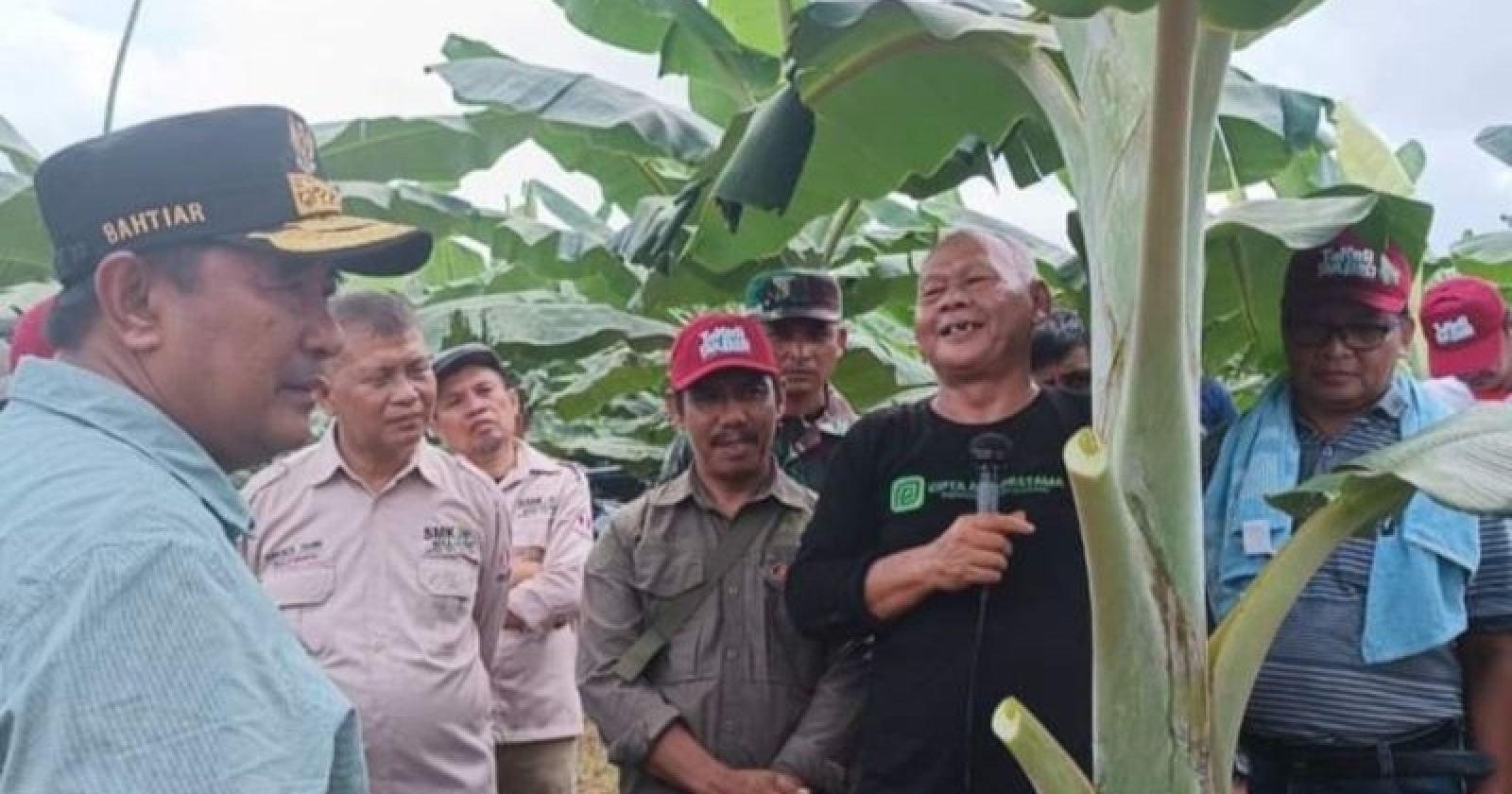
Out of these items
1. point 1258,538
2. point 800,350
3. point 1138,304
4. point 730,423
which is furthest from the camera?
point 800,350

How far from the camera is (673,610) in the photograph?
3.02m

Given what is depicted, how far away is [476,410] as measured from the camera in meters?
4.29

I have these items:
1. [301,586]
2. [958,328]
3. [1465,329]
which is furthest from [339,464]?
[1465,329]

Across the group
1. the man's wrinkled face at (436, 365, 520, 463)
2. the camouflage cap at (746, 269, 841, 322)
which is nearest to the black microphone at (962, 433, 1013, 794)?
the camouflage cap at (746, 269, 841, 322)

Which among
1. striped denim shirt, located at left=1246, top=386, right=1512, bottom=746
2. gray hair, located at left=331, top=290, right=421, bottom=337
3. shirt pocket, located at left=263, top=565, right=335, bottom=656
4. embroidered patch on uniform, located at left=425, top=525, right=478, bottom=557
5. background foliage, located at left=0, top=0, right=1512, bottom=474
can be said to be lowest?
striped denim shirt, located at left=1246, top=386, right=1512, bottom=746

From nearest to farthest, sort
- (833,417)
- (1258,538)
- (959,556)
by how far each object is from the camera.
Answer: (959,556) → (1258,538) → (833,417)

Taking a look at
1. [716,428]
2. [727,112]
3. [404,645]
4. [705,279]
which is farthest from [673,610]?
[727,112]

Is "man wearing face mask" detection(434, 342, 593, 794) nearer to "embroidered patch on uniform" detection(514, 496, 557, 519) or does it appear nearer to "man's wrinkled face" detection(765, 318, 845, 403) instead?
"embroidered patch on uniform" detection(514, 496, 557, 519)

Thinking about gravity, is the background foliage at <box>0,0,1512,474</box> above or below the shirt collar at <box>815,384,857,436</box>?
above

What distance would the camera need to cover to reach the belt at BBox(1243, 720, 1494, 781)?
2590 mm

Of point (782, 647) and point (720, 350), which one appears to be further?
point (720, 350)

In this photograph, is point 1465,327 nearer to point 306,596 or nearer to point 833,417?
point 833,417

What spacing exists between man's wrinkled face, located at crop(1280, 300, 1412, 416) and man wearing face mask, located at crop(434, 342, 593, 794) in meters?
1.82

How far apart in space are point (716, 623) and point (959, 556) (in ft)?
2.20
